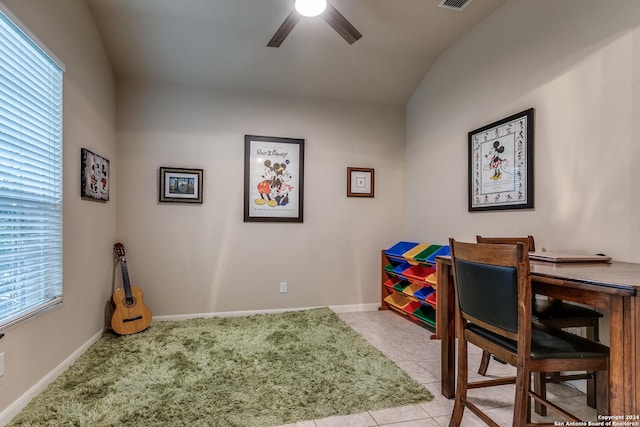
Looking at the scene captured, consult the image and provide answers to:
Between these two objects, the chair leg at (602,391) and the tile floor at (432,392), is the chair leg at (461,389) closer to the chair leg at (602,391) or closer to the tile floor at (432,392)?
the tile floor at (432,392)

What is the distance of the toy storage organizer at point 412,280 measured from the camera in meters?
3.11

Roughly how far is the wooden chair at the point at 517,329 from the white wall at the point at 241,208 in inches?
92.7

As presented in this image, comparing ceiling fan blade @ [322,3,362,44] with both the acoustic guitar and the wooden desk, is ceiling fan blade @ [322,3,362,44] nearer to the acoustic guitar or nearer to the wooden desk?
the wooden desk

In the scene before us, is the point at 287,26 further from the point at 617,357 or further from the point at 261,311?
the point at 261,311

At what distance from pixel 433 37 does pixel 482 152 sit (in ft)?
4.07

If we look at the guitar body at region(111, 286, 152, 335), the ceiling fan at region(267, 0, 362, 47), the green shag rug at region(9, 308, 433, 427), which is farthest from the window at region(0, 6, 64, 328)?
the ceiling fan at region(267, 0, 362, 47)

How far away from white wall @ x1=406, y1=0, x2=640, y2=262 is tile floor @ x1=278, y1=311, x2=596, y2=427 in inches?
35.0

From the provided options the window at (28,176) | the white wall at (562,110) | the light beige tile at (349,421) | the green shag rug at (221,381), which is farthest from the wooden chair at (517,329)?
the window at (28,176)

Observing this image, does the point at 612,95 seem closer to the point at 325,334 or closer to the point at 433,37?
the point at 433,37

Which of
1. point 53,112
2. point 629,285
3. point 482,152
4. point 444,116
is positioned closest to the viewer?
point 629,285

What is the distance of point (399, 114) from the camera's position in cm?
403

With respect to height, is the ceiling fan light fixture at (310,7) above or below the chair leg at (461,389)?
above

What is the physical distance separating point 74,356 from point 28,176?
1315 millimetres

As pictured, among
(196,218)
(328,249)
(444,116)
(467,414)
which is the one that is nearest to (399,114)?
(444,116)
